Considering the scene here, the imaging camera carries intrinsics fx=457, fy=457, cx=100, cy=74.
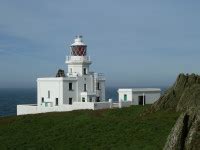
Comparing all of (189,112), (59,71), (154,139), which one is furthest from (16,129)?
(59,71)

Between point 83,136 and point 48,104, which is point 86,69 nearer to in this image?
point 48,104

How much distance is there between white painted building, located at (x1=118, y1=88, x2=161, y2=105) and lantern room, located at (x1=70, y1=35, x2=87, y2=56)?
7.21 m

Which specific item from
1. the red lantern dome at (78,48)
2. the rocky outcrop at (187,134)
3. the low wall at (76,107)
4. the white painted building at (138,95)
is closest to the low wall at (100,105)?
the low wall at (76,107)

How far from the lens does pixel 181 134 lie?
15922 millimetres

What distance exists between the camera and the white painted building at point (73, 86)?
52250mm

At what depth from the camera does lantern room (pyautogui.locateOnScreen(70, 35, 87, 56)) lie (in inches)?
2185

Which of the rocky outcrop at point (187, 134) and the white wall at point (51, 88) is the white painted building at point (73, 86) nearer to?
the white wall at point (51, 88)

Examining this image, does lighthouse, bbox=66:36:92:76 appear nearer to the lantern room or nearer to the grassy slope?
the lantern room

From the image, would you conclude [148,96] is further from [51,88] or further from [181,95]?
[181,95]

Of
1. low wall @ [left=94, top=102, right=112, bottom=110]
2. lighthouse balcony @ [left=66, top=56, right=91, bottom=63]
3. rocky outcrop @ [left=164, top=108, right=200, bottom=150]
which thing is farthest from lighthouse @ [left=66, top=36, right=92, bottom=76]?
rocky outcrop @ [left=164, top=108, right=200, bottom=150]

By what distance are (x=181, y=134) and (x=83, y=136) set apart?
12439 mm

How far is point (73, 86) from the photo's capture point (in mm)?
53375

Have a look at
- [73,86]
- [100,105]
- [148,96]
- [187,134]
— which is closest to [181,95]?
[100,105]

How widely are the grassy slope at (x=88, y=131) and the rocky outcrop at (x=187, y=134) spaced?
22.6ft
